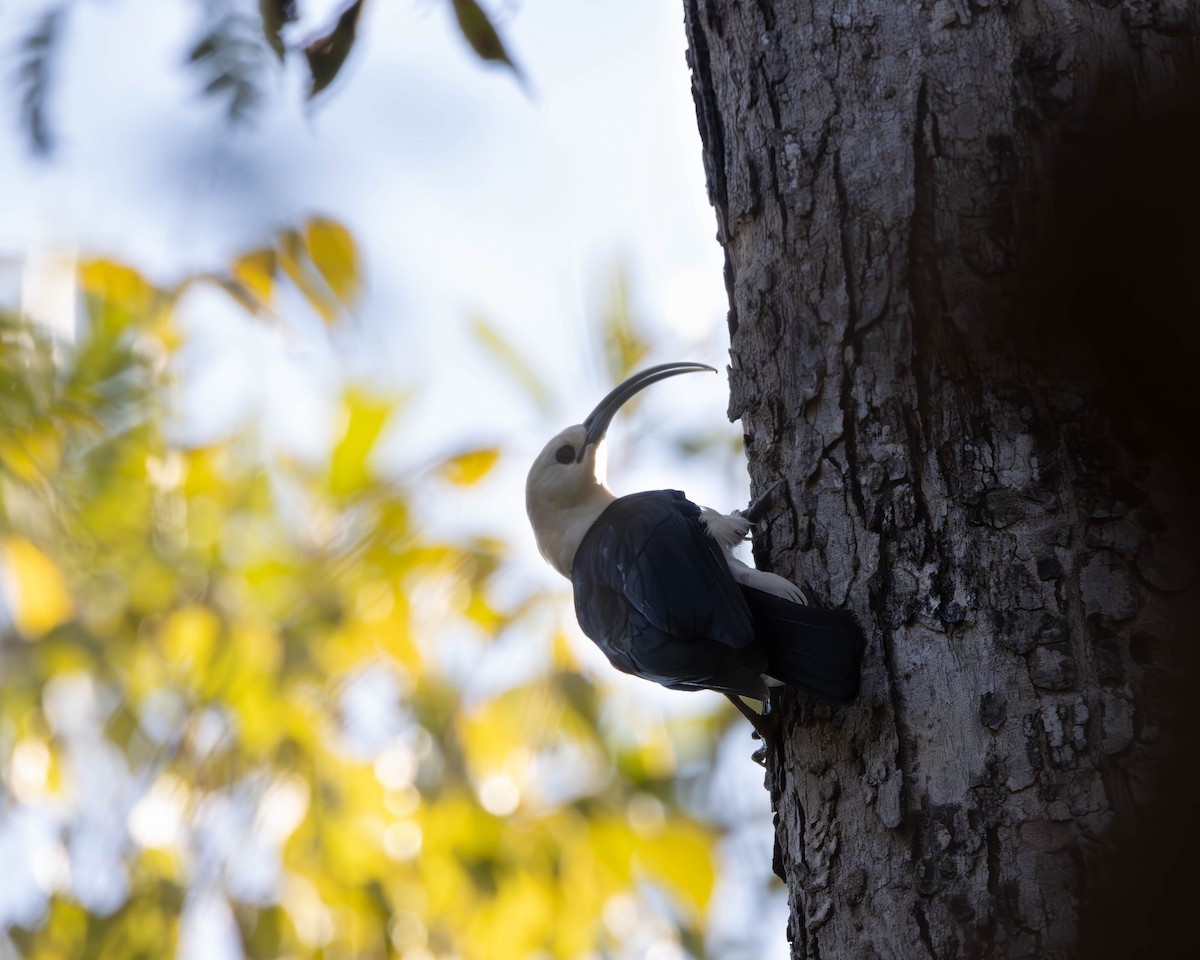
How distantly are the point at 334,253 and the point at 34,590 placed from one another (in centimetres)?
267

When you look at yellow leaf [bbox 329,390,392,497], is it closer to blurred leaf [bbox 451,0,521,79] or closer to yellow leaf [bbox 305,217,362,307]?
yellow leaf [bbox 305,217,362,307]

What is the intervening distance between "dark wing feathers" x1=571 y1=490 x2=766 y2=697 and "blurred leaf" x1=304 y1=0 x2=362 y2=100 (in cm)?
142

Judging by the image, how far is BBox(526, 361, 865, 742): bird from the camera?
2264 mm

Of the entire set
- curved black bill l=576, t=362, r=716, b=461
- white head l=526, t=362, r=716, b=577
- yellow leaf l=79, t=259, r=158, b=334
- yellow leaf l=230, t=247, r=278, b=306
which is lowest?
white head l=526, t=362, r=716, b=577

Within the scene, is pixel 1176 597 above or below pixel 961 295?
below

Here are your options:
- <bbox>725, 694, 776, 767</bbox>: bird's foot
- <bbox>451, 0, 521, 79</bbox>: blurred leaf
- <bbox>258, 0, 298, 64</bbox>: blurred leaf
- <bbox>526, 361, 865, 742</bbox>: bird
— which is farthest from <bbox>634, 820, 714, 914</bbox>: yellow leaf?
<bbox>258, 0, 298, 64</bbox>: blurred leaf

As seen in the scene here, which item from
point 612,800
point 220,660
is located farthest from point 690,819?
point 220,660

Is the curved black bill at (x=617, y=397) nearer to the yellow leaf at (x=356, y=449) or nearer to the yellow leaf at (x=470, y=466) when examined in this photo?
the yellow leaf at (x=470, y=466)

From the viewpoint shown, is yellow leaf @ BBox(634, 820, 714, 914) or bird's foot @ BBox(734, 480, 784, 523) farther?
yellow leaf @ BBox(634, 820, 714, 914)

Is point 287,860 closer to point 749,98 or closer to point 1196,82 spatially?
point 749,98

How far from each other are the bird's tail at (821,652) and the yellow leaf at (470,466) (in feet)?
10.3

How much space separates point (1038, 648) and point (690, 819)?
14.2 ft

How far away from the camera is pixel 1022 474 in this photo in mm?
2090

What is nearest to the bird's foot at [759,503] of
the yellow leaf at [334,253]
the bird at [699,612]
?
A: the bird at [699,612]
